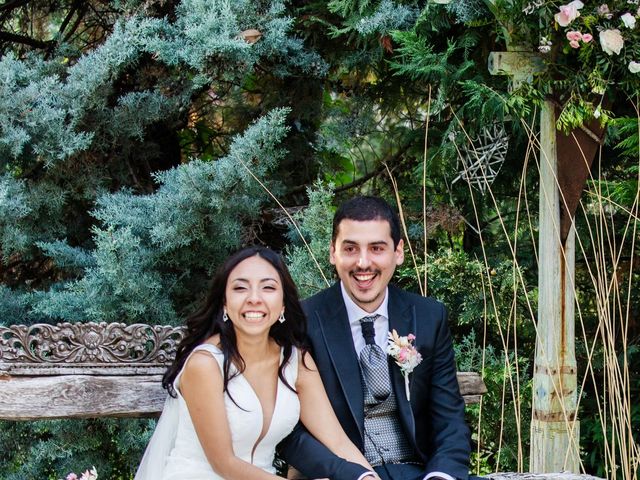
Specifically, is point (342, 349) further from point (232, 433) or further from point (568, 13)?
point (568, 13)

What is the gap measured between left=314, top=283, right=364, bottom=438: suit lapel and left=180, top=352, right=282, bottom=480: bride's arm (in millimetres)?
353

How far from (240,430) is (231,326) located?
0.32 meters

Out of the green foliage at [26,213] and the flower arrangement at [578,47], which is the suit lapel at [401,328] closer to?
the flower arrangement at [578,47]

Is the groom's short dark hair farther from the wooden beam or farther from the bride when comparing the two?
the wooden beam

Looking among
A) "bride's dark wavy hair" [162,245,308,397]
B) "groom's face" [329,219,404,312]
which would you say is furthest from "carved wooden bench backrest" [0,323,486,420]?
A: "groom's face" [329,219,404,312]

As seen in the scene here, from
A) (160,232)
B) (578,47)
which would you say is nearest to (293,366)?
(160,232)

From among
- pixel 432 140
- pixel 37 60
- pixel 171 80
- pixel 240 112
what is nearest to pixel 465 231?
pixel 432 140

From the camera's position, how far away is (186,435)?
2.85m

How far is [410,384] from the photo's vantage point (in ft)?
9.75

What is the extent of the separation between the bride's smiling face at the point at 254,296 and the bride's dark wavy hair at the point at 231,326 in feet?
0.09

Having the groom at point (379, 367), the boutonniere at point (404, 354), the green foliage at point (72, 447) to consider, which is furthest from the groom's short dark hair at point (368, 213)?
the green foliage at point (72, 447)

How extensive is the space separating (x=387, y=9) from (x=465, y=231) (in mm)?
1528

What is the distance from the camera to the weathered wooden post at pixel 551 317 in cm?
367

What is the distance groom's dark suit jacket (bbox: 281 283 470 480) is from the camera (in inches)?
115
